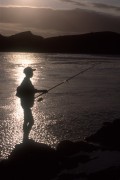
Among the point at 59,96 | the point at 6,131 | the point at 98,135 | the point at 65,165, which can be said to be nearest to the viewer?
the point at 65,165

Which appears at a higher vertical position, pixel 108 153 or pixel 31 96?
pixel 31 96

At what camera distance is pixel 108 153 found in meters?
14.0

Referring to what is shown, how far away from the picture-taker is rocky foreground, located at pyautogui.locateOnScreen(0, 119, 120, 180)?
1155cm

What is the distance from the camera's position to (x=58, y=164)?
490 inches

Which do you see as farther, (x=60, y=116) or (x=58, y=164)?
(x=60, y=116)

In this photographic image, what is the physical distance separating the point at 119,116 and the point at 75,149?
360 inches

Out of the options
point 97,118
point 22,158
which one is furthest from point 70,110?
point 22,158

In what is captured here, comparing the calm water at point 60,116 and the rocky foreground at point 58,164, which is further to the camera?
the calm water at point 60,116

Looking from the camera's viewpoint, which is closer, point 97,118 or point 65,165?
point 65,165

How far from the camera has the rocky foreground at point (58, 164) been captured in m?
11.6

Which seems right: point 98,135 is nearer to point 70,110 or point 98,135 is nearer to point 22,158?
point 22,158

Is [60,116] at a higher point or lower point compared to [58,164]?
higher

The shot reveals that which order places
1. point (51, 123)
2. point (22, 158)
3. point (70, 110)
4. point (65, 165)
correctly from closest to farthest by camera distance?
1. point (22, 158)
2. point (65, 165)
3. point (51, 123)
4. point (70, 110)

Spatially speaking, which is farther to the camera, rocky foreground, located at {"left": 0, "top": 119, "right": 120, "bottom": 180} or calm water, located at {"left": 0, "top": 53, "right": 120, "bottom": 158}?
calm water, located at {"left": 0, "top": 53, "right": 120, "bottom": 158}
